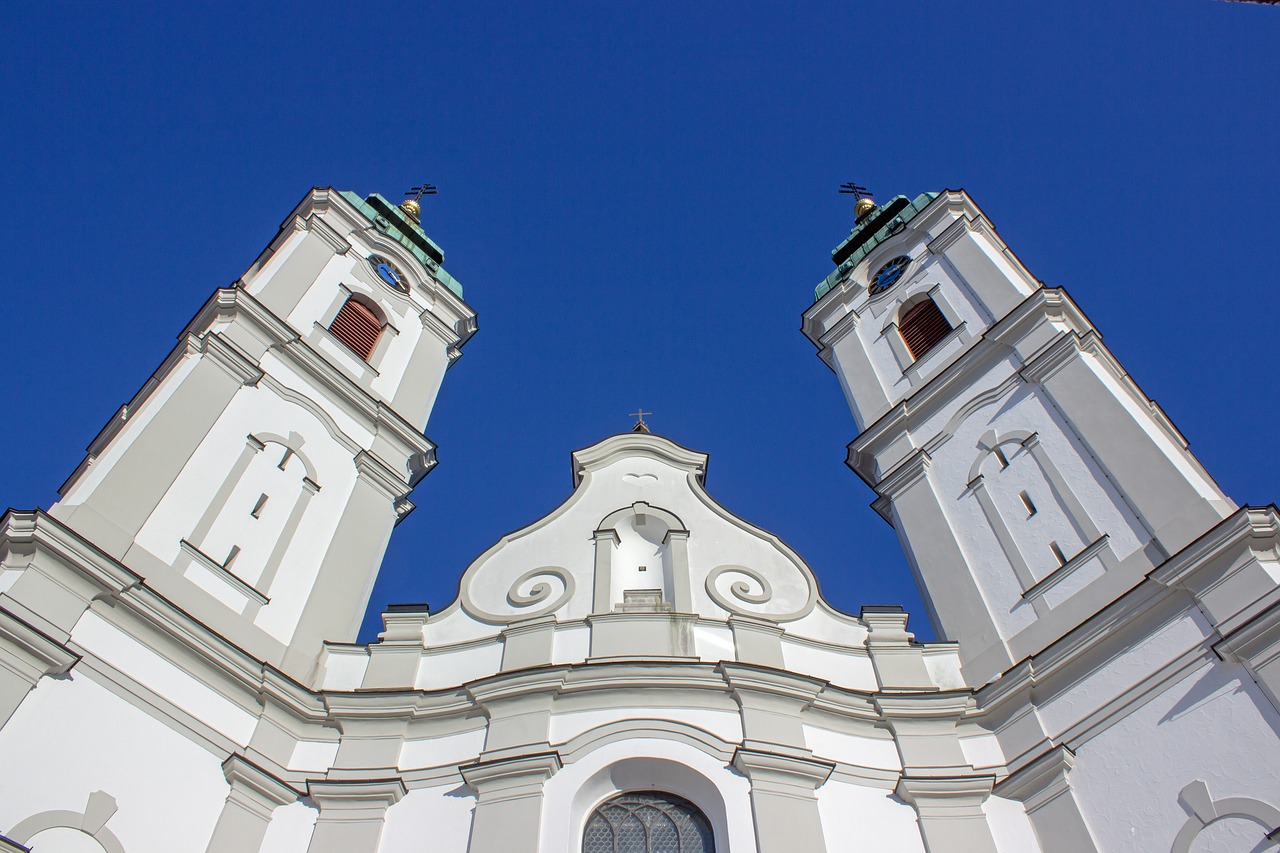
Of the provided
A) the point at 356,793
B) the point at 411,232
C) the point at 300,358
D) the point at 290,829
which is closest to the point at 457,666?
the point at 356,793

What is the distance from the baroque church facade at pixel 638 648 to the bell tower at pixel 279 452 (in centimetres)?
6

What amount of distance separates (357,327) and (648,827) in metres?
11.5

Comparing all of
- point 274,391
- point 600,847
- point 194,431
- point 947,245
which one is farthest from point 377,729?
point 947,245

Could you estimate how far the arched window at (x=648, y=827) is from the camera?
10719 mm

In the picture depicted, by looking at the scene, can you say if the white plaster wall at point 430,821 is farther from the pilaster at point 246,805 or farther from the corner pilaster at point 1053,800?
the corner pilaster at point 1053,800

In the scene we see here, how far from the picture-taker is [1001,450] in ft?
50.2

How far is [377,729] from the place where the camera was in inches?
475

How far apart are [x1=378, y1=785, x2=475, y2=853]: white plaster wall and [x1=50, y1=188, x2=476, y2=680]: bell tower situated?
2.41m

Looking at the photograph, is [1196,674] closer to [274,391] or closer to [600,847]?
[600,847]

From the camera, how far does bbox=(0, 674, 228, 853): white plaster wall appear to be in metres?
9.66

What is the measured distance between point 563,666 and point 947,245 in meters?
12.1

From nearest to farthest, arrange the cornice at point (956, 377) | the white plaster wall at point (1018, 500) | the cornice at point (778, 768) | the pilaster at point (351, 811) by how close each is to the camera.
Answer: the pilaster at point (351, 811) → the cornice at point (778, 768) → the white plaster wall at point (1018, 500) → the cornice at point (956, 377)

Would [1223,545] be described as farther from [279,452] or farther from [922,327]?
[279,452]

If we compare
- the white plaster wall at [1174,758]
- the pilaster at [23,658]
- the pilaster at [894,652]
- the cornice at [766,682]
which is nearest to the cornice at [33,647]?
the pilaster at [23,658]
